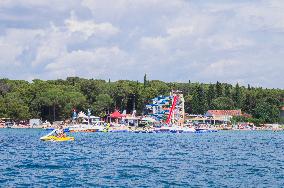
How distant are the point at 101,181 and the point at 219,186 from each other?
901 centimetres

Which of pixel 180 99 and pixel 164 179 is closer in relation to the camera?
pixel 164 179

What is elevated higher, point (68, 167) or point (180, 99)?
point (180, 99)

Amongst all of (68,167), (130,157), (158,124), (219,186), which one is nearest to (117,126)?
(158,124)

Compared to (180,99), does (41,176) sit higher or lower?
lower

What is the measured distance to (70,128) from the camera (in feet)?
547

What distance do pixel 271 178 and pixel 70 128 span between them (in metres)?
120

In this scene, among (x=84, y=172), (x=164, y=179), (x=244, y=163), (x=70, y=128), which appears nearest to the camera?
(x=164, y=179)

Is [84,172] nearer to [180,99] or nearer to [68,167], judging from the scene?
[68,167]

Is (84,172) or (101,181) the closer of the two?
(101,181)

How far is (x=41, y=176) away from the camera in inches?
2007

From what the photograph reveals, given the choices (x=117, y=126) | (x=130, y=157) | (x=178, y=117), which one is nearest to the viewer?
(x=130, y=157)

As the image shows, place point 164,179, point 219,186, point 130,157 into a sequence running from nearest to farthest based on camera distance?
1. point 219,186
2. point 164,179
3. point 130,157

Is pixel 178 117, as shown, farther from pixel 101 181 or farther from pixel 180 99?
pixel 101 181

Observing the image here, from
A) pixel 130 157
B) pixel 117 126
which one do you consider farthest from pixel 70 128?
pixel 130 157
